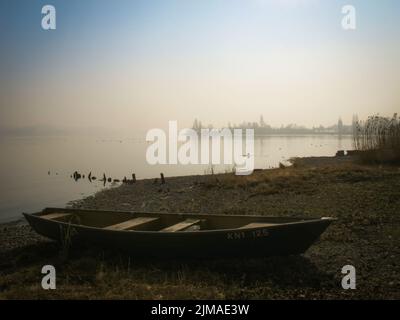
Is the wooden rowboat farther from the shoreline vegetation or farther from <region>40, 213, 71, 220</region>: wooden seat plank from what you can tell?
the shoreline vegetation

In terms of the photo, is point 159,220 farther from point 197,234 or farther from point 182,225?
point 197,234

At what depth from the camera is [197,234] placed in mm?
8695

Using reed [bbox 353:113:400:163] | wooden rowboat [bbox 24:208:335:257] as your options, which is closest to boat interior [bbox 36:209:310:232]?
wooden rowboat [bbox 24:208:335:257]

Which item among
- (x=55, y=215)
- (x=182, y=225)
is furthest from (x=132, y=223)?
(x=55, y=215)

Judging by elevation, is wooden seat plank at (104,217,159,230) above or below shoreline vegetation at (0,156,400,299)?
above

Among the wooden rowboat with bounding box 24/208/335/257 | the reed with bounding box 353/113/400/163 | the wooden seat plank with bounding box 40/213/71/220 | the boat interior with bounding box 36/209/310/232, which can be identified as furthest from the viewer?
the reed with bounding box 353/113/400/163

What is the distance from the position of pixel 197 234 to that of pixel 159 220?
110 inches

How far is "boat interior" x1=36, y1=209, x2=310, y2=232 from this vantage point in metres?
9.84

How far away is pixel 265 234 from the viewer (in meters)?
8.36

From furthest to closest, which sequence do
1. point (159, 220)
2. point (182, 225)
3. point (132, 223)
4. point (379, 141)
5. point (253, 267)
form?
point (379, 141)
point (159, 220)
point (132, 223)
point (182, 225)
point (253, 267)

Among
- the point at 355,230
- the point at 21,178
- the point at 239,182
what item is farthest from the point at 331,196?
the point at 21,178

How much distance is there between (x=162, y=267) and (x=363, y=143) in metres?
22.3

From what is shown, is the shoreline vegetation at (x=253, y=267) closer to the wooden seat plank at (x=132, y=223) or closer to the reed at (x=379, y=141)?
the wooden seat plank at (x=132, y=223)

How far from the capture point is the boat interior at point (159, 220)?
984cm
